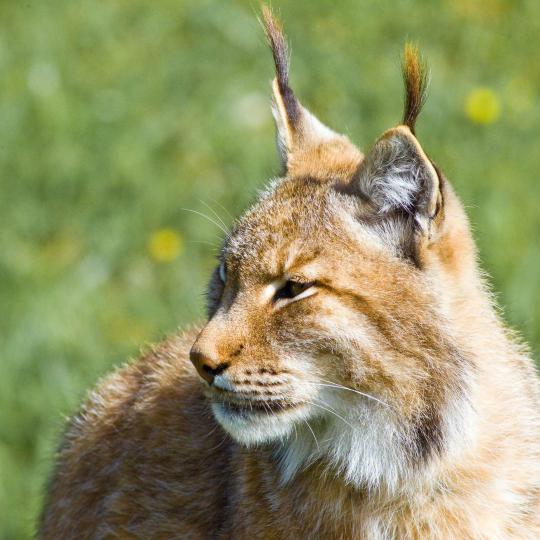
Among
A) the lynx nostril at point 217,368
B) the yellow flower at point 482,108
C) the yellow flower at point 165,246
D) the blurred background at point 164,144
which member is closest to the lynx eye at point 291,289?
the lynx nostril at point 217,368

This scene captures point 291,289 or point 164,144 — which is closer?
point 291,289

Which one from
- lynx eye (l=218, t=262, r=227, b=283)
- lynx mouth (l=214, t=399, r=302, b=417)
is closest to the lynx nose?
lynx mouth (l=214, t=399, r=302, b=417)

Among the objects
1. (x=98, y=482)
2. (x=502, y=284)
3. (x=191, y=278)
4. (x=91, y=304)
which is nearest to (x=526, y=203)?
(x=502, y=284)

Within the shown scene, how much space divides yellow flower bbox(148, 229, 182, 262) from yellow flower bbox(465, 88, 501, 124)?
216cm

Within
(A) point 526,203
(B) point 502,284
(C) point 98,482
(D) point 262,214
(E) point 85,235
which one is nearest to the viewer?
(D) point 262,214

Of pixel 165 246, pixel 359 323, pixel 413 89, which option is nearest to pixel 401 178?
pixel 413 89

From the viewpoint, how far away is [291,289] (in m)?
4.42

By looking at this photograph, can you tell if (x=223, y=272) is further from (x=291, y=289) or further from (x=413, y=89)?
(x=413, y=89)

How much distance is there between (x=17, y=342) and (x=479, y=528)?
12.6 ft

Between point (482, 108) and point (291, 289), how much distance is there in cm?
441

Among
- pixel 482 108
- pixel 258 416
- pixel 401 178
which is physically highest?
pixel 482 108

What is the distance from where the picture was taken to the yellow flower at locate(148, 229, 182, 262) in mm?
8125

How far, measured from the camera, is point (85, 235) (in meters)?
8.51

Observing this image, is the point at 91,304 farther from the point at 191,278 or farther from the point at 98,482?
the point at 98,482
